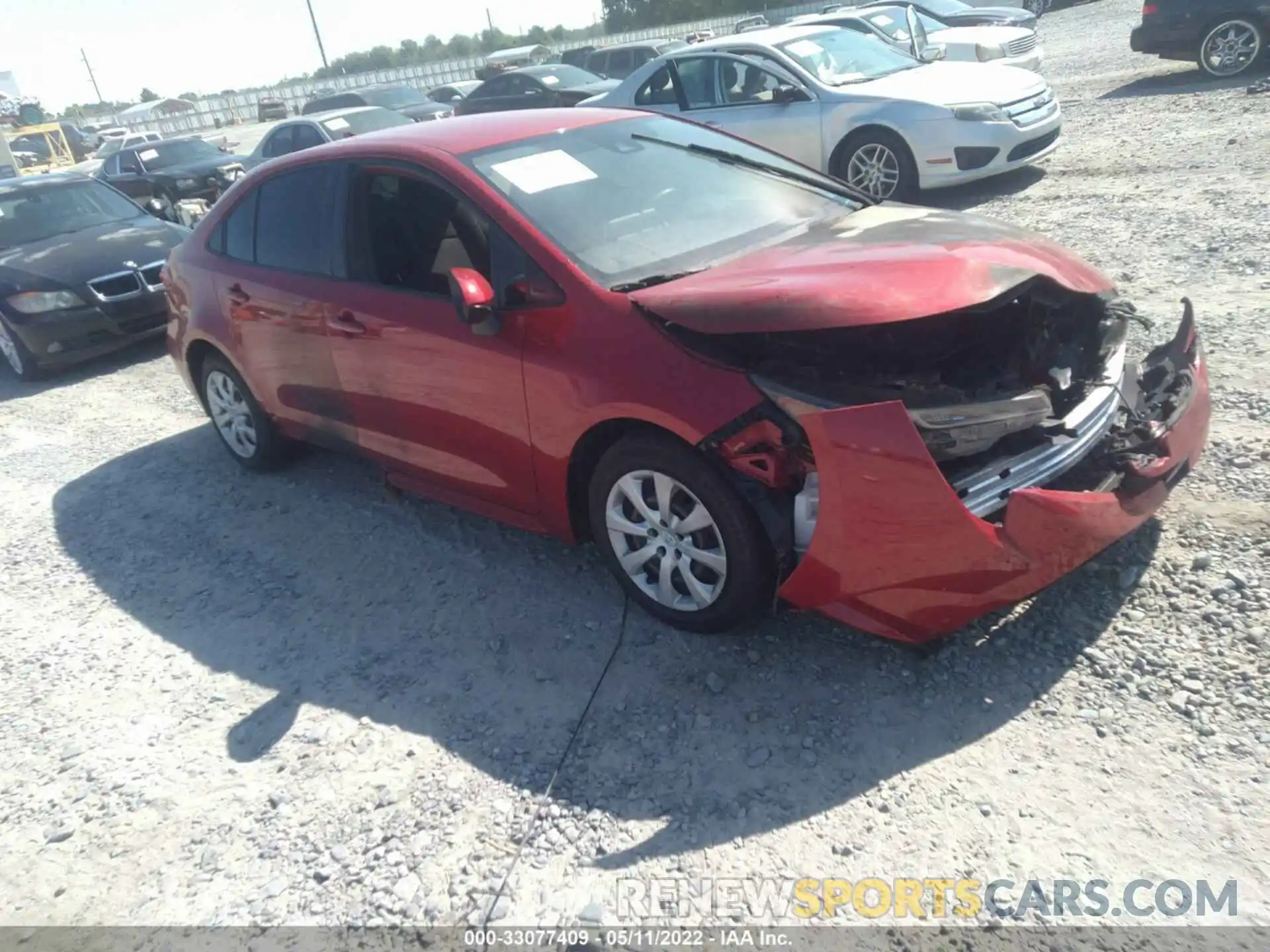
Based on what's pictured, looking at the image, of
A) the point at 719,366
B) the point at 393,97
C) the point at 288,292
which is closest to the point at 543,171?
the point at 719,366

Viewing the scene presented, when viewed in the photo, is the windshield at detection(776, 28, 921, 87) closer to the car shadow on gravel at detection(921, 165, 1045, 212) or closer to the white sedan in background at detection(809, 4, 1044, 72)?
the car shadow on gravel at detection(921, 165, 1045, 212)

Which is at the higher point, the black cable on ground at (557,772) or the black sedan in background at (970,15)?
the black sedan in background at (970,15)

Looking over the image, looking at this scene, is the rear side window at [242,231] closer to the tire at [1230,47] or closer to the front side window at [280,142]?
the front side window at [280,142]

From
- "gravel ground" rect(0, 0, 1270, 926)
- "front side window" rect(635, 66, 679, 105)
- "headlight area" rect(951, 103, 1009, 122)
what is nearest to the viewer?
"gravel ground" rect(0, 0, 1270, 926)

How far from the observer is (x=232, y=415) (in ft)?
18.2

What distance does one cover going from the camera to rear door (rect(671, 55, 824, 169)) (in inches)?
356

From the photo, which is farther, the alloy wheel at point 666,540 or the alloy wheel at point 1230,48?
the alloy wheel at point 1230,48

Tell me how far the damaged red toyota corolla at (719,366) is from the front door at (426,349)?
0.01m

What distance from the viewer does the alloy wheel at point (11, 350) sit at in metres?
8.07

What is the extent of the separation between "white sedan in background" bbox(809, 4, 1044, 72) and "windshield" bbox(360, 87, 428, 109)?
9.72 m

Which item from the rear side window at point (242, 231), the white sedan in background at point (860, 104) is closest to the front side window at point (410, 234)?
the rear side window at point (242, 231)

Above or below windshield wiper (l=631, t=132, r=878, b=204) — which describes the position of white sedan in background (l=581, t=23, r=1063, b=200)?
below

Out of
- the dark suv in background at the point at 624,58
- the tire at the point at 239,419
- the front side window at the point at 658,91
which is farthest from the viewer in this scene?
the dark suv in background at the point at 624,58

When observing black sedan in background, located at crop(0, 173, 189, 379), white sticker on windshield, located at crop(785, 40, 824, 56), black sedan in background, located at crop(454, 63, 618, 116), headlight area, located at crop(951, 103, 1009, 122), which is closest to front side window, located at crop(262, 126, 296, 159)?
black sedan in background, located at crop(454, 63, 618, 116)
